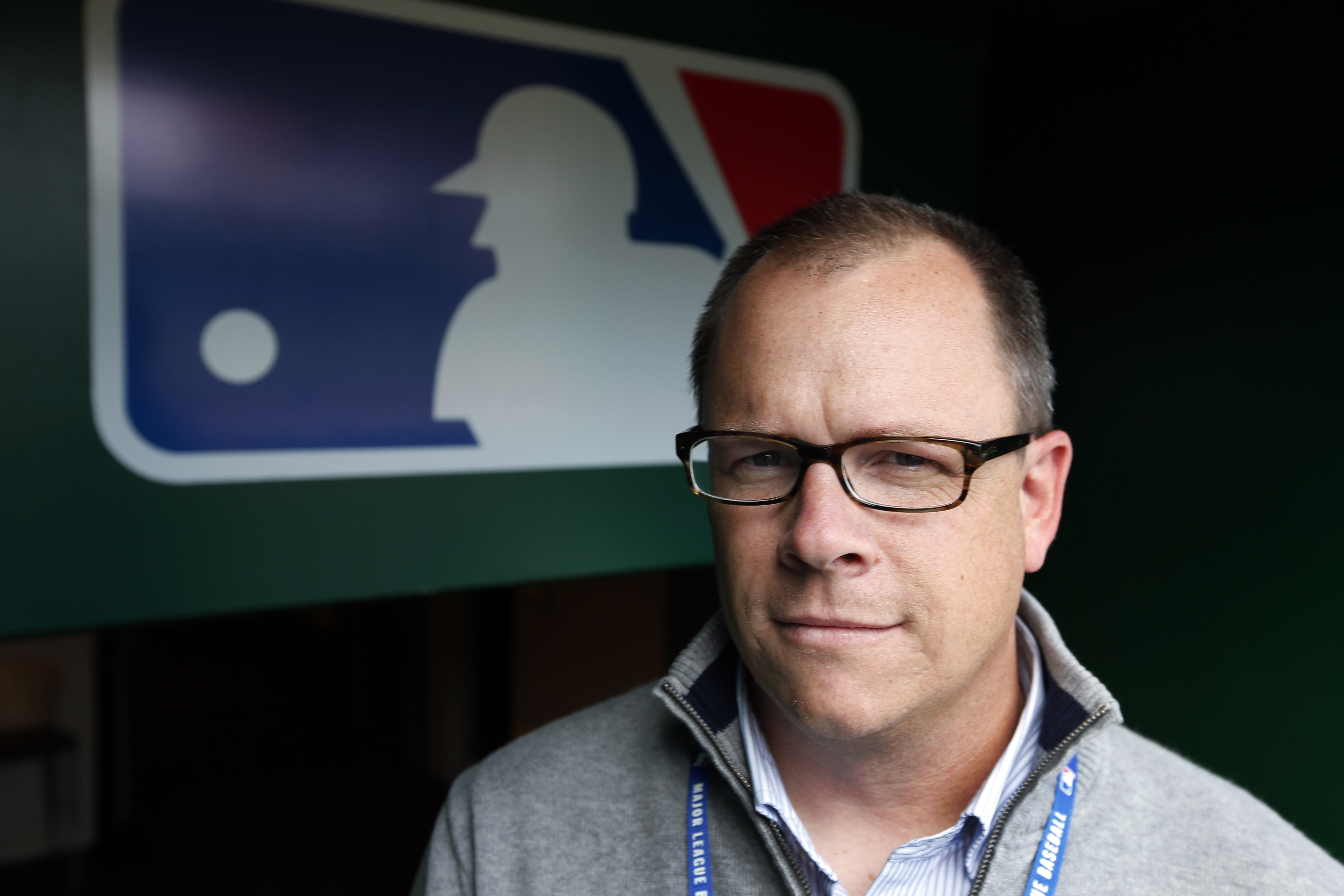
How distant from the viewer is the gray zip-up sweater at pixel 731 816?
3.45 ft

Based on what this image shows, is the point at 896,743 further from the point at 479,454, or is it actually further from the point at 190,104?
the point at 190,104

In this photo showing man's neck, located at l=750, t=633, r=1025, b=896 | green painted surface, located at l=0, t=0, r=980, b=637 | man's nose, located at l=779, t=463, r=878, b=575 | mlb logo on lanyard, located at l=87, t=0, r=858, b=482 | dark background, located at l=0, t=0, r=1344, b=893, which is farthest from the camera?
dark background, located at l=0, t=0, r=1344, b=893

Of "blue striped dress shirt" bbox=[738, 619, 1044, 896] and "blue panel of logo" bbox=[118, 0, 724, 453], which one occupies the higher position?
"blue panel of logo" bbox=[118, 0, 724, 453]

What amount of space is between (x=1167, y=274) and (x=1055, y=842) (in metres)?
1.47

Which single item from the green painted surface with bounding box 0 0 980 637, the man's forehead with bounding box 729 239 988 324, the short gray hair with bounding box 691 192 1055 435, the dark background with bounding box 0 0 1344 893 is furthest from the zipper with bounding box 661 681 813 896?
the dark background with bounding box 0 0 1344 893

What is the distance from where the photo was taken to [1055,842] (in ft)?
3.44

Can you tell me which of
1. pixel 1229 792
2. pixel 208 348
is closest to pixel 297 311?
pixel 208 348

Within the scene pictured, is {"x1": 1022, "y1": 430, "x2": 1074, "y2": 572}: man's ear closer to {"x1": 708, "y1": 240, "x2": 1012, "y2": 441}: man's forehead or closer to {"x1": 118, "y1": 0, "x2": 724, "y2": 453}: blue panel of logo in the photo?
{"x1": 708, "y1": 240, "x2": 1012, "y2": 441}: man's forehead

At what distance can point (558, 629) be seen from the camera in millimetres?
5938

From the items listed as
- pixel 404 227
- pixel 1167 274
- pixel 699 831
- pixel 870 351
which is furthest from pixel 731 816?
pixel 1167 274

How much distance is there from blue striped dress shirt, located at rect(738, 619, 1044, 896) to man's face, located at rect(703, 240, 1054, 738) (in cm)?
11

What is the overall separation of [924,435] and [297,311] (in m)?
1.24

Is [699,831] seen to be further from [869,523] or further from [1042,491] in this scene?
[1042,491]

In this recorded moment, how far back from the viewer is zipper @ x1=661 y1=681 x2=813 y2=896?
41.4 inches
